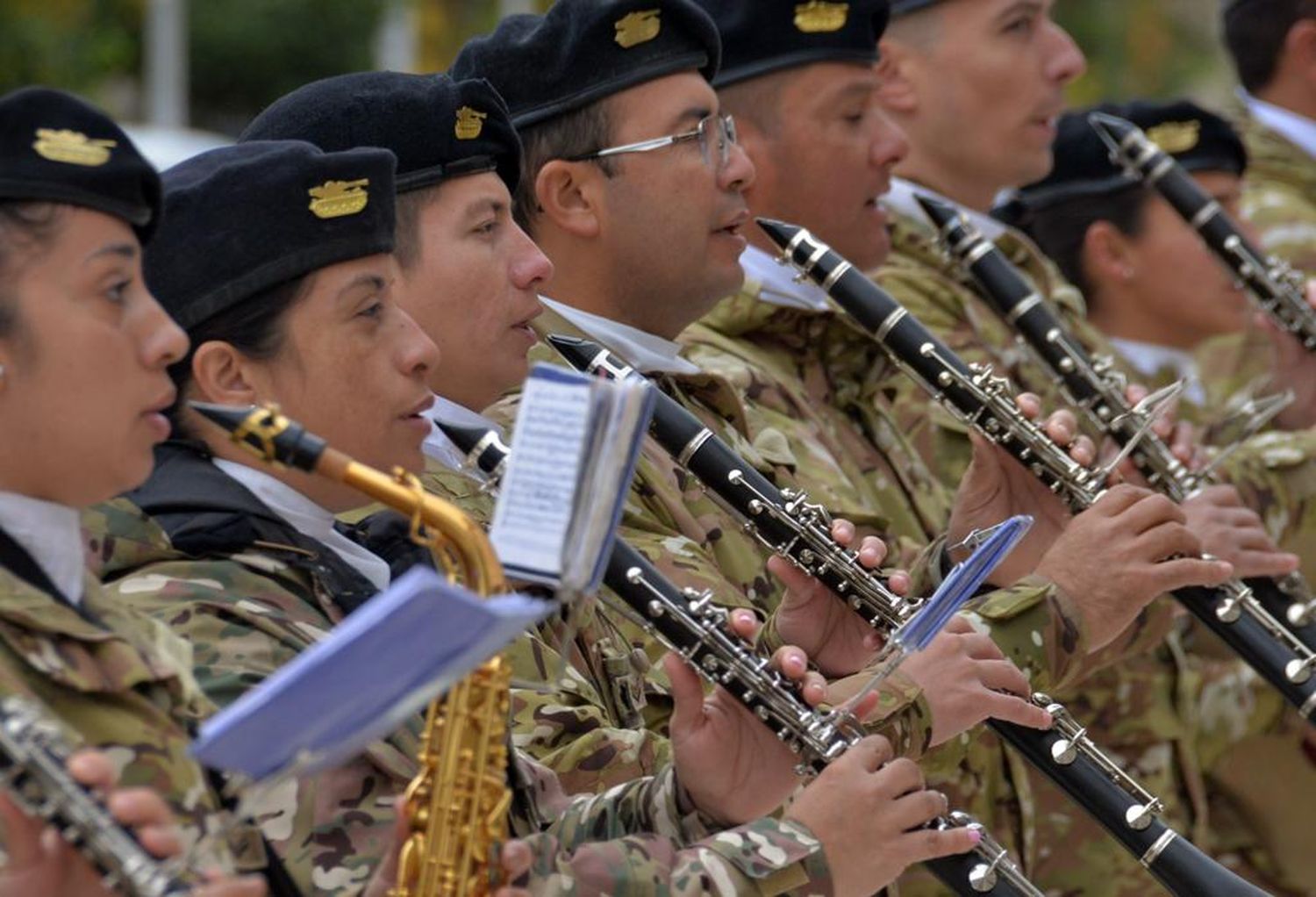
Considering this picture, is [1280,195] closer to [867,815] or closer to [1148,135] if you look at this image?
[1148,135]

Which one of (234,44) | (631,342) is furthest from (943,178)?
(234,44)

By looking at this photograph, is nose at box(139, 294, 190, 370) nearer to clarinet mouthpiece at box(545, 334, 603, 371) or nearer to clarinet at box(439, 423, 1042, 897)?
clarinet at box(439, 423, 1042, 897)

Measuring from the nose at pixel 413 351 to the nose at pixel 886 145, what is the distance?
2506 mm

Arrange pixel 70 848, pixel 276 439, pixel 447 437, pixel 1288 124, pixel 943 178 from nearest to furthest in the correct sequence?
pixel 70 848, pixel 276 439, pixel 447 437, pixel 943 178, pixel 1288 124

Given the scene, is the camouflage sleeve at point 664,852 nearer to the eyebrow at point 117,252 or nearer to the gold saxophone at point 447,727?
the gold saxophone at point 447,727

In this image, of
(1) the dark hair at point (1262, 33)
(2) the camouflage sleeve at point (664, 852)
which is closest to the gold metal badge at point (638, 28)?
(2) the camouflage sleeve at point (664, 852)

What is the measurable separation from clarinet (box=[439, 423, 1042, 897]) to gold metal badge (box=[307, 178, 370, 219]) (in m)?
0.51

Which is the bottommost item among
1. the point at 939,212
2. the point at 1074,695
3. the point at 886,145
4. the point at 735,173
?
the point at 1074,695

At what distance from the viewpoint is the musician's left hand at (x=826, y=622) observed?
4.63 meters

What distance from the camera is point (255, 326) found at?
12.7ft

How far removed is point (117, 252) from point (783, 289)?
2.93 m

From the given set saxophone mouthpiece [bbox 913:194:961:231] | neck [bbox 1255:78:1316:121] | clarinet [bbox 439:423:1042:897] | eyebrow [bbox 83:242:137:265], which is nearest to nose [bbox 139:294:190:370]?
eyebrow [bbox 83:242:137:265]

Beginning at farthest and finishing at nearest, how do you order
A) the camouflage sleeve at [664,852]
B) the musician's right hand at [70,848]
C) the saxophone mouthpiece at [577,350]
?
the saxophone mouthpiece at [577,350] < the camouflage sleeve at [664,852] < the musician's right hand at [70,848]

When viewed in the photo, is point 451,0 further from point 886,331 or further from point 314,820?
point 314,820
